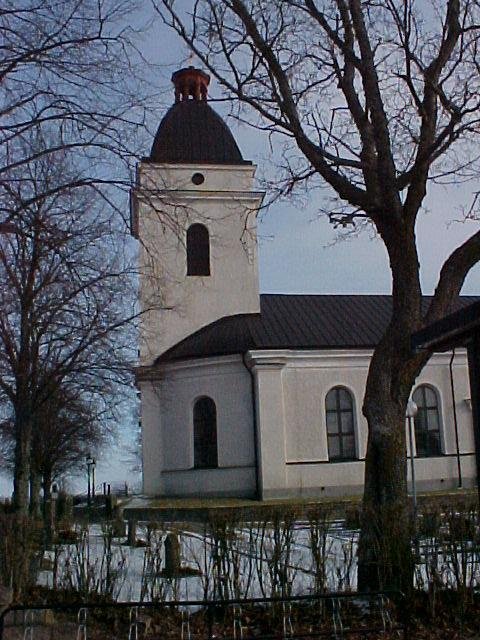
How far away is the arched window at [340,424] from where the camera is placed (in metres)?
29.1

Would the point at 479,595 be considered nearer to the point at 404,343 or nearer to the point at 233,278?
the point at 404,343

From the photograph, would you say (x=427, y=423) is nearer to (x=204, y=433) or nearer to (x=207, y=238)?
(x=204, y=433)

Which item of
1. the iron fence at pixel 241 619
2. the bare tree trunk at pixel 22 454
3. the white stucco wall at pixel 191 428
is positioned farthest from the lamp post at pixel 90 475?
the iron fence at pixel 241 619

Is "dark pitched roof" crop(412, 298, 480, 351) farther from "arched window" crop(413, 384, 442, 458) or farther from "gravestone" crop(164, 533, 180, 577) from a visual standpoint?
"arched window" crop(413, 384, 442, 458)

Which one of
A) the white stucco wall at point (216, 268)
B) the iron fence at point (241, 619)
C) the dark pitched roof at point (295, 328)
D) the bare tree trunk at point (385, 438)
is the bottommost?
the iron fence at point (241, 619)

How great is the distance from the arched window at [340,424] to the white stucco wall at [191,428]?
294 centimetres

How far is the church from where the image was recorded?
28156 mm

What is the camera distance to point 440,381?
30.5 meters

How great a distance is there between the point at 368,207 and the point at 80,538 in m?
6.13

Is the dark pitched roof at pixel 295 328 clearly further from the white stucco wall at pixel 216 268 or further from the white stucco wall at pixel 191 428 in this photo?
the white stucco wall at pixel 191 428

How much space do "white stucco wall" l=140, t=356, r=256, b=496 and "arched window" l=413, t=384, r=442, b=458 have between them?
646 centimetres

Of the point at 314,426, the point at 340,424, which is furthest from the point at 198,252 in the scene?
the point at 340,424

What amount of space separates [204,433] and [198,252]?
7.30 m

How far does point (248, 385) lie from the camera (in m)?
28.6
